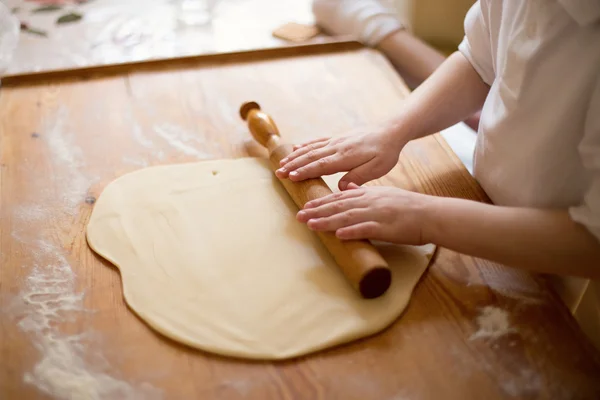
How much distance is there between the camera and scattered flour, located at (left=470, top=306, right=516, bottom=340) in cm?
68

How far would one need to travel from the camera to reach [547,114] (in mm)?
701

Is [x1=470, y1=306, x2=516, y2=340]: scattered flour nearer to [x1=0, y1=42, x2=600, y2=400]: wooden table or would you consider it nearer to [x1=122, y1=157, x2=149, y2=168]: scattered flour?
[x1=0, y1=42, x2=600, y2=400]: wooden table

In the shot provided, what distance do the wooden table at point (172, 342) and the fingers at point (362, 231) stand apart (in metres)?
0.11

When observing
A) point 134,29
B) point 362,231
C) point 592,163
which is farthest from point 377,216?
point 134,29

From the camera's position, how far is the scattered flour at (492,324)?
682 mm

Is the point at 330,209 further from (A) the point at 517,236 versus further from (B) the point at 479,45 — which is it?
(B) the point at 479,45

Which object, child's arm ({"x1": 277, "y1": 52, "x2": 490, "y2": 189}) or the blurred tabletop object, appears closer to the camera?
child's arm ({"x1": 277, "y1": 52, "x2": 490, "y2": 189})

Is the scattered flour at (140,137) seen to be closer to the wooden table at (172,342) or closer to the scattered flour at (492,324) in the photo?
the wooden table at (172,342)

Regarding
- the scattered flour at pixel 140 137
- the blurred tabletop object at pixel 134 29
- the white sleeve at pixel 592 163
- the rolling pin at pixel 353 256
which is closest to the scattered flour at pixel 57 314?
the scattered flour at pixel 140 137

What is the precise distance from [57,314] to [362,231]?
0.42 m

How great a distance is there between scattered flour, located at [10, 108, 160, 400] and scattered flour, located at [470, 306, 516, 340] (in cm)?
41

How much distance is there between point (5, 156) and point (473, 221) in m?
0.85

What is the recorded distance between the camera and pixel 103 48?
151cm

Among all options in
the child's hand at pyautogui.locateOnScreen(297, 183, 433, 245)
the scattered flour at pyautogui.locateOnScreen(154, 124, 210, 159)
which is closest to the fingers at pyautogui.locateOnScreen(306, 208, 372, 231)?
the child's hand at pyautogui.locateOnScreen(297, 183, 433, 245)
